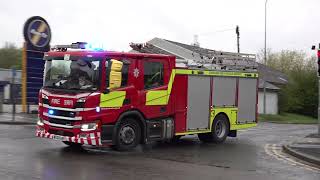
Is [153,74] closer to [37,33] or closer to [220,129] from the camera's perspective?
[220,129]

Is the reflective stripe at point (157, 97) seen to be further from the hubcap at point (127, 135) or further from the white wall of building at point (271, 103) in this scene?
the white wall of building at point (271, 103)

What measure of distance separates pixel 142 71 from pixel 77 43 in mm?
1842

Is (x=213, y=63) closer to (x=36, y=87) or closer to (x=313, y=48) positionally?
(x=313, y=48)

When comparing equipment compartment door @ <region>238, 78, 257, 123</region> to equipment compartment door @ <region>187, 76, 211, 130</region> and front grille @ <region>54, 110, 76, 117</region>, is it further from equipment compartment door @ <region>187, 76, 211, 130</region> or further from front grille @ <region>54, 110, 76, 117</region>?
front grille @ <region>54, 110, 76, 117</region>

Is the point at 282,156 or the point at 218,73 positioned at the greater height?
the point at 218,73

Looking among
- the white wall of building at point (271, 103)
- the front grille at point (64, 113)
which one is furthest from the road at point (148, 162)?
the white wall of building at point (271, 103)

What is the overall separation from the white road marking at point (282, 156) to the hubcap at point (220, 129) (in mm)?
1423

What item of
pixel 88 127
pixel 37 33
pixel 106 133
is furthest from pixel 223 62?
pixel 37 33

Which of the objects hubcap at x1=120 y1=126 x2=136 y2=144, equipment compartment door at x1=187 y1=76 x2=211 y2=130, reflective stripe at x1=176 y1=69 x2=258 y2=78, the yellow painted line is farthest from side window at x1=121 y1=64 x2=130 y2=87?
the yellow painted line

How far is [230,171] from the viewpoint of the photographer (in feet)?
37.3

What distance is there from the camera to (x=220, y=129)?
17.5 m

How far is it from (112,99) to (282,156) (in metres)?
4.94

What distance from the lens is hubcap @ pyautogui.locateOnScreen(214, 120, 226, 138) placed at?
56.8 ft

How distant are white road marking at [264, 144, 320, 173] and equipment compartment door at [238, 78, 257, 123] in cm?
134
